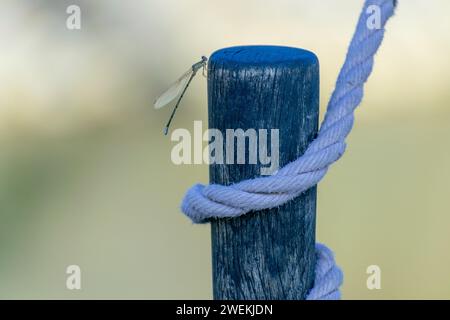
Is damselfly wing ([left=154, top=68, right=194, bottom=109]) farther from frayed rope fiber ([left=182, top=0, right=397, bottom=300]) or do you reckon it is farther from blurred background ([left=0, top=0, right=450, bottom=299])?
blurred background ([left=0, top=0, right=450, bottom=299])

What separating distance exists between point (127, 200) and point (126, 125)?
19.0 inches

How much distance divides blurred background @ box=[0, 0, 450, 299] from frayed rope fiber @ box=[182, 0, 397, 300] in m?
2.07

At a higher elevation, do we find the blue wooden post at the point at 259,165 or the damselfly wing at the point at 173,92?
the damselfly wing at the point at 173,92

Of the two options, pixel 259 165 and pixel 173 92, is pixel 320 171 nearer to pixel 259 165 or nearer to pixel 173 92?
pixel 259 165

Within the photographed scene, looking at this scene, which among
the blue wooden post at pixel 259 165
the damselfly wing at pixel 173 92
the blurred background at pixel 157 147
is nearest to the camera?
the blue wooden post at pixel 259 165

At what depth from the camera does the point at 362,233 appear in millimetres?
3199

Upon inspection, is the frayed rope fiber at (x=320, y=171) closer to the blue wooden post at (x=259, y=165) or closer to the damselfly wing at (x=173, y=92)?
the blue wooden post at (x=259, y=165)

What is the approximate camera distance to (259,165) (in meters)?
0.92

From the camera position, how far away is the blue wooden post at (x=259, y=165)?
896 millimetres

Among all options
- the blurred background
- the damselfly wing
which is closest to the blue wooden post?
the damselfly wing

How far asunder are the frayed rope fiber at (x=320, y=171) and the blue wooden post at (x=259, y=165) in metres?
0.02

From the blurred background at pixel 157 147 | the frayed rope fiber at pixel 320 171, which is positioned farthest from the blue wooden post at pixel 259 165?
the blurred background at pixel 157 147

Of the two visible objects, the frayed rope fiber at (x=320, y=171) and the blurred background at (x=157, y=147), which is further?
the blurred background at (x=157, y=147)
